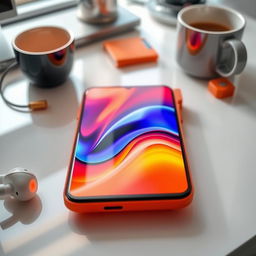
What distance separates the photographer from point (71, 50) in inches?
19.9

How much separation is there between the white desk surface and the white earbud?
2 centimetres

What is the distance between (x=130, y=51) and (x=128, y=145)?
231 millimetres

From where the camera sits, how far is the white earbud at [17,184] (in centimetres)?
36

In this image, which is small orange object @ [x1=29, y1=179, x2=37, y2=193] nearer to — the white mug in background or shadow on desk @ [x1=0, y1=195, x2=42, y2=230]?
shadow on desk @ [x1=0, y1=195, x2=42, y2=230]

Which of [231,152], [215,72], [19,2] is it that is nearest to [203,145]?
[231,152]

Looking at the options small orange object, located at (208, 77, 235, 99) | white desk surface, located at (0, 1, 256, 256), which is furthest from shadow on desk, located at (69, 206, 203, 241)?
small orange object, located at (208, 77, 235, 99)

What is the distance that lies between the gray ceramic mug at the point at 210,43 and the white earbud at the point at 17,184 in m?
0.29

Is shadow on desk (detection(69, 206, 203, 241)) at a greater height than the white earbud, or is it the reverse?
the white earbud

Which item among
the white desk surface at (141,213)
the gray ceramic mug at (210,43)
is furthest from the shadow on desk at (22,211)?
the gray ceramic mug at (210,43)

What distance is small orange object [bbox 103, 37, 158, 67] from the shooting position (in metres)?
0.56

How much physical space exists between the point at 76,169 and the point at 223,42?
27 cm

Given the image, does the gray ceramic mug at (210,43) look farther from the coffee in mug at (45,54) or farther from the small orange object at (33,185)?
the small orange object at (33,185)

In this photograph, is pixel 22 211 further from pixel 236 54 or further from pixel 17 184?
pixel 236 54

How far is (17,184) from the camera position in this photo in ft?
1.17
